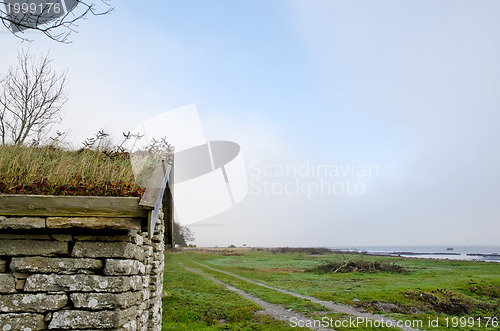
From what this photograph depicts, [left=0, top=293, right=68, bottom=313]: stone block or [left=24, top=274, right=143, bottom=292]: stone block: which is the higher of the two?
[left=24, top=274, right=143, bottom=292]: stone block

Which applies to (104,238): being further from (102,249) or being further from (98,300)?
(98,300)

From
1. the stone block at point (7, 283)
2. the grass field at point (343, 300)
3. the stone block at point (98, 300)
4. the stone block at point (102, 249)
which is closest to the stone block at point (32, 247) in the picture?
the stone block at point (102, 249)

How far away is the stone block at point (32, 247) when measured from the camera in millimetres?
3967

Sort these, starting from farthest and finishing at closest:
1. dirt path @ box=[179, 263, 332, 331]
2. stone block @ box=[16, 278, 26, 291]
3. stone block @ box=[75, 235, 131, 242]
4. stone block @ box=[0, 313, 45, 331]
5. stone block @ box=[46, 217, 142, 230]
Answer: dirt path @ box=[179, 263, 332, 331], stone block @ box=[75, 235, 131, 242], stone block @ box=[46, 217, 142, 230], stone block @ box=[16, 278, 26, 291], stone block @ box=[0, 313, 45, 331]

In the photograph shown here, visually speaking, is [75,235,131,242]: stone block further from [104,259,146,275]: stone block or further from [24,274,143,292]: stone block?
[24,274,143,292]: stone block

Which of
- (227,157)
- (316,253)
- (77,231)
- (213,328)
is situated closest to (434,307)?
(213,328)

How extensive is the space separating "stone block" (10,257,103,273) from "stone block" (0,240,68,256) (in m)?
0.07

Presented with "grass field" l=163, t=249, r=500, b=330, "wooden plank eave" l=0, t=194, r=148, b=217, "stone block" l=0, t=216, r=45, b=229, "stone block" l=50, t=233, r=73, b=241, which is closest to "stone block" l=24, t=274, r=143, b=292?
"stone block" l=50, t=233, r=73, b=241

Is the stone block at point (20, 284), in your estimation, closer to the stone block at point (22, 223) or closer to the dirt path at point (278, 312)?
the stone block at point (22, 223)

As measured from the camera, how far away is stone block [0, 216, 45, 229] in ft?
12.9

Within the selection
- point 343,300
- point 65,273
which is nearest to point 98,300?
point 65,273

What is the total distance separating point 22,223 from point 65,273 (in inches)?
32.3

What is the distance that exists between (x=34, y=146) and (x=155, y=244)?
3.62 metres

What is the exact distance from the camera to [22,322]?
381 centimetres
